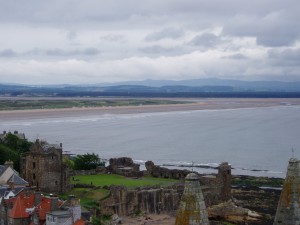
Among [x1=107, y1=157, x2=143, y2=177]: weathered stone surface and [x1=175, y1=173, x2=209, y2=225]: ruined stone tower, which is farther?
[x1=107, y1=157, x2=143, y2=177]: weathered stone surface

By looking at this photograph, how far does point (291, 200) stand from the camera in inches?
442

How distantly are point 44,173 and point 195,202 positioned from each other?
45537mm

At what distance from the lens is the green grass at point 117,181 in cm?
6003

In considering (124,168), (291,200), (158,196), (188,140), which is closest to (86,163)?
(124,168)

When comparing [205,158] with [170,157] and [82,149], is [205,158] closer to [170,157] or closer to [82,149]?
[170,157]

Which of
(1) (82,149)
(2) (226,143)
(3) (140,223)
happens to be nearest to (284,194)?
(3) (140,223)

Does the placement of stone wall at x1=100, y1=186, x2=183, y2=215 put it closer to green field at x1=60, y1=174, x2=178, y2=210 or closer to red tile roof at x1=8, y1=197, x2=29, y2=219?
green field at x1=60, y1=174, x2=178, y2=210

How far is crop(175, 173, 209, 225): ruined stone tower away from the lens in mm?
9844

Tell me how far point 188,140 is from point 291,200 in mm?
108218

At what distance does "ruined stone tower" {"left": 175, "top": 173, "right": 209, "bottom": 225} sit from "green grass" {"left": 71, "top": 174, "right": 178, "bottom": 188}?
48.8m

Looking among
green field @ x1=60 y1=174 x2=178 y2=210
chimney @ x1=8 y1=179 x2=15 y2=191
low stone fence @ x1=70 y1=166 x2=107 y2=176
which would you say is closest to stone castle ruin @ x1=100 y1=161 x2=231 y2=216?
green field @ x1=60 y1=174 x2=178 y2=210

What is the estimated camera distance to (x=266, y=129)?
14250 centimetres

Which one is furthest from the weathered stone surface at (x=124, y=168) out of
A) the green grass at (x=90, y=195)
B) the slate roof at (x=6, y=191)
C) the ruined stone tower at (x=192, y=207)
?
the ruined stone tower at (x=192, y=207)

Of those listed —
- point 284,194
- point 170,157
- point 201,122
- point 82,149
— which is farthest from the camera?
point 201,122
